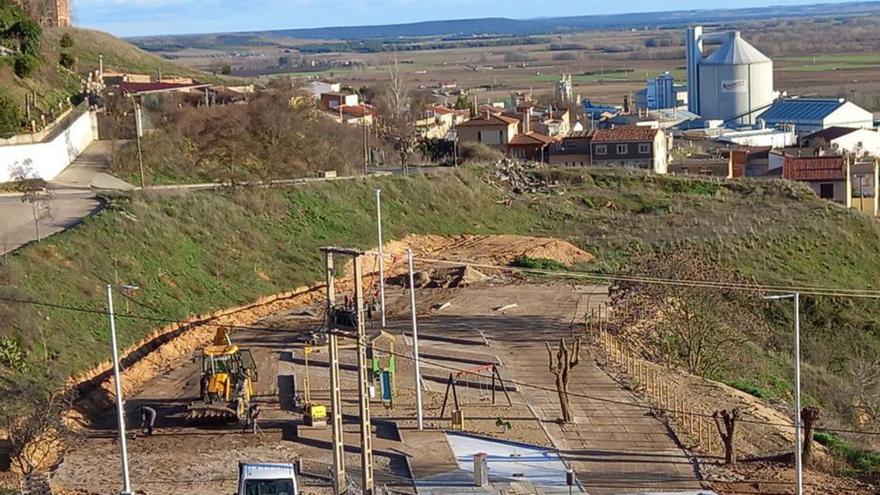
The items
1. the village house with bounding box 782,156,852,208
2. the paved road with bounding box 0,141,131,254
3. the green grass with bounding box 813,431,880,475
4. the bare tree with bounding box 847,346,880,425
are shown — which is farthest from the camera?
the village house with bounding box 782,156,852,208

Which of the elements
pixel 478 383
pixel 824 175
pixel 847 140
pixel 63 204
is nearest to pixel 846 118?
pixel 847 140

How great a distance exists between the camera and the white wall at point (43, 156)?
46344 mm

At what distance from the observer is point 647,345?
1398 inches

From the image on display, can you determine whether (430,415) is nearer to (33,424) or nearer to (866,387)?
(33,424)

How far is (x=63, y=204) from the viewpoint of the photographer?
42.9 meters

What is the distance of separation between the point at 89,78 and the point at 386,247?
1181 inches

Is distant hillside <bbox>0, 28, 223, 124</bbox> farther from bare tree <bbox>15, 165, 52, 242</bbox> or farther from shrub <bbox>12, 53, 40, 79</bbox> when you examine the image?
bare tree <bbox>15, 165, 52, 242</bbox>

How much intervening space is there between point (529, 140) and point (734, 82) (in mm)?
39802

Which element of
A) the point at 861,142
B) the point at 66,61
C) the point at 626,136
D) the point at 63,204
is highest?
the point at 66,61

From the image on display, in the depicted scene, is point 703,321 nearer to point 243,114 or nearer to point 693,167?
point 243,114

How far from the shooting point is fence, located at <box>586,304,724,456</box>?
85.0 ft

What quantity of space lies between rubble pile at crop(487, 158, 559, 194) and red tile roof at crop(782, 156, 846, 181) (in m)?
13.7

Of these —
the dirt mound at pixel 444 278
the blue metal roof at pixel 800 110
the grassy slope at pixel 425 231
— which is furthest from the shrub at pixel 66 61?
the blue metal roof at pixel 800 110

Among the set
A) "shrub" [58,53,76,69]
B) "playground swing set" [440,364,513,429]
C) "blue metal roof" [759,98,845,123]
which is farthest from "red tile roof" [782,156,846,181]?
"playground swing set" [440,364,513,429]
